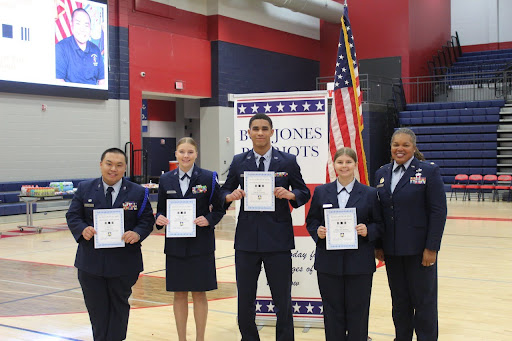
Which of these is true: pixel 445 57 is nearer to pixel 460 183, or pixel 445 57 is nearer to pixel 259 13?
pixel 460 183


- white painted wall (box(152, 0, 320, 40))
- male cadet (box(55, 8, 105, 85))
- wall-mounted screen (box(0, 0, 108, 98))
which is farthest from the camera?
white painted wall (box(152, 0, 320, 40))

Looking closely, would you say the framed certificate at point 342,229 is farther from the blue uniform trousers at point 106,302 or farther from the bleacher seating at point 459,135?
the bleacher seating at point 459,135

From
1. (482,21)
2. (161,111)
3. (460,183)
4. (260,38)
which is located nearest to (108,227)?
(460,183)

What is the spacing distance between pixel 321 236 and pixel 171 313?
2.38 metres

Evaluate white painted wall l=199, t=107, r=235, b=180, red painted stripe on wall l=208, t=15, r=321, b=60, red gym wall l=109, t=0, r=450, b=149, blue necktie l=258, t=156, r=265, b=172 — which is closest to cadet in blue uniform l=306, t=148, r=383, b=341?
blue necktie l=258, t=156, r=265, b=172

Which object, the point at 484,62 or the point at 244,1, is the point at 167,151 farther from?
the point at 484,62

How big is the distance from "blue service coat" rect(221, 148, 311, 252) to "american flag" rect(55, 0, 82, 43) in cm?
1272

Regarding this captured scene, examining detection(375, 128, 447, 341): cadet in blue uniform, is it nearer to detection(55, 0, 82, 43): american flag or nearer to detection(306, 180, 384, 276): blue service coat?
detection(306, 180, 384, 276): blue service coat

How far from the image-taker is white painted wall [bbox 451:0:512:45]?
25453 millimetres

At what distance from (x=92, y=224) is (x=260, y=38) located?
1898 cm

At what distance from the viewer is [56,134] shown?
1602 cm

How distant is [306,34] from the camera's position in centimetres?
2458

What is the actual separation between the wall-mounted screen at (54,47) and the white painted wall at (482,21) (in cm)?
1616

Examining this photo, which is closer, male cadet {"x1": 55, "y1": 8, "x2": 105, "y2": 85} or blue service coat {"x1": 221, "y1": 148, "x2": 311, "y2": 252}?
blue service coat {"x1": 221, "y1": 148, "x2": 311, "y2": 252}
